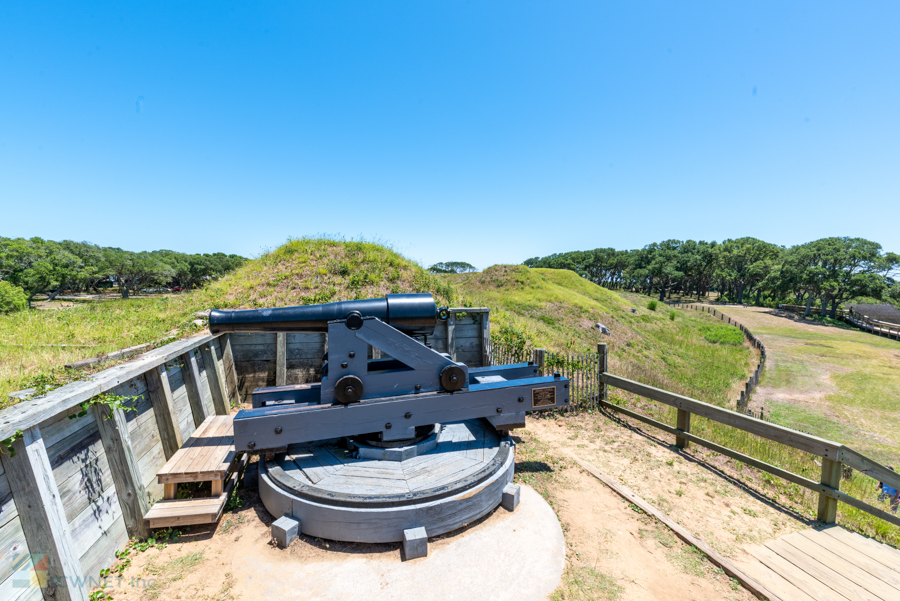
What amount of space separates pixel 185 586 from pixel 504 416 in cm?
334

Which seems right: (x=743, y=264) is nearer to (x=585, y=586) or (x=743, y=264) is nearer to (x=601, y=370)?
(x=601, y=370)

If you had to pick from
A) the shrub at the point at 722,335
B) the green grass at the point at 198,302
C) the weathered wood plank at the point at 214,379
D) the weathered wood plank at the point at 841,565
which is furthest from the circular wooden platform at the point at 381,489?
the shrub at the point at 722,335

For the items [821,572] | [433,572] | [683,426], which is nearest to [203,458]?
[433,572]

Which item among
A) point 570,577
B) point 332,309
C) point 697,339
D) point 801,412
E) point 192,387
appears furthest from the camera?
point 697,339

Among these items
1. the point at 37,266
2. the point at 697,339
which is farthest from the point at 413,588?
the point at 37,266

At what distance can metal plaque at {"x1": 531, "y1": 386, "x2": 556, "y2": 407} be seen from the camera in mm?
4480

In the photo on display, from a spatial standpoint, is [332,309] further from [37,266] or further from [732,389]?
[37,266]

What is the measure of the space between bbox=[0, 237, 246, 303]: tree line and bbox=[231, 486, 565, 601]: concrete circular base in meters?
33.3

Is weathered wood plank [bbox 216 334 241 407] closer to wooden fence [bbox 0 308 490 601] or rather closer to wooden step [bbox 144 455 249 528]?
wooden fence [bbox 0 308 490 601]

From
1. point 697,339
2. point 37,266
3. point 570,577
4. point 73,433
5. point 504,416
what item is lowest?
point 697,339

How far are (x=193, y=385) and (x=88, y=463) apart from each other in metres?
2.10

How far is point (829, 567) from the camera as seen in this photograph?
11.4 ft

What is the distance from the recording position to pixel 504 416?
14.6ft

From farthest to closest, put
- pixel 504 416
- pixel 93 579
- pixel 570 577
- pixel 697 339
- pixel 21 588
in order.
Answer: pixel 697 339 < pixel 504 416 < pixel 570 577 < pixel 93 579 < pixel 21 588
